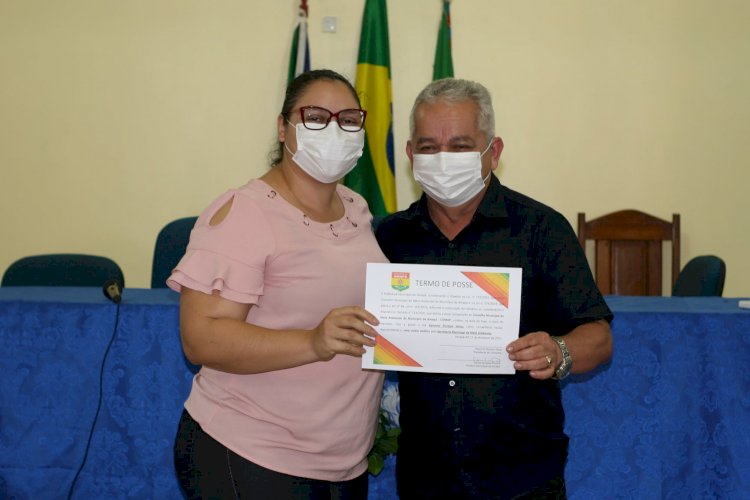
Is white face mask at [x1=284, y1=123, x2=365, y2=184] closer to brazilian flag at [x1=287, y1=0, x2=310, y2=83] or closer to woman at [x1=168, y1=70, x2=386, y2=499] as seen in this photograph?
woman at [x1=168, y1=70, x2=386, y2=499]

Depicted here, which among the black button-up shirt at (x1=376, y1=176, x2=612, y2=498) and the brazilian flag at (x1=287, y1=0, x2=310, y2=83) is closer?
the black button-up shirt at (x1=376, y1=176, x2=612, y2=498)

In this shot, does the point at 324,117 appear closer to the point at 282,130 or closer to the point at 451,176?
the point at 282,130

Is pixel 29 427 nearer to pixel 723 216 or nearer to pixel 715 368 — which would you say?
pixel 715 368

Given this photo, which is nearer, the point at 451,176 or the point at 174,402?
the point at 451,176

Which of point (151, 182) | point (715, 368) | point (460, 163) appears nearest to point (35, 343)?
point (460, 163)

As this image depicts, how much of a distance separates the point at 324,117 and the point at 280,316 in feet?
1.65

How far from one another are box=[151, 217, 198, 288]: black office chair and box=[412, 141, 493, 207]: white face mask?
2104 mm

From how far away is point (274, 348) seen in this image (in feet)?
4.87

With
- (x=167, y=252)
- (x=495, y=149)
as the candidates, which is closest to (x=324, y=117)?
(x=495, y=149)

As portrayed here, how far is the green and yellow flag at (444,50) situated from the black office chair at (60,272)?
8.06ft

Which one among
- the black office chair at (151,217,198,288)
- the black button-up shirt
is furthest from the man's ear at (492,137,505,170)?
the black office chair at (151,217,198,288)

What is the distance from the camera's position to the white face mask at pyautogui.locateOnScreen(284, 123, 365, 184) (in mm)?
1712

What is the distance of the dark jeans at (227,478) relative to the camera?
5.06 feet

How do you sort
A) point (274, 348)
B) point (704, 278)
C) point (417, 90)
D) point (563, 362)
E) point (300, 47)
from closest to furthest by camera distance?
1. point (274, 348)
2. point (563, 362)
3. point (704, 278)
4. point (300, 47)
5. point (417, 90)
